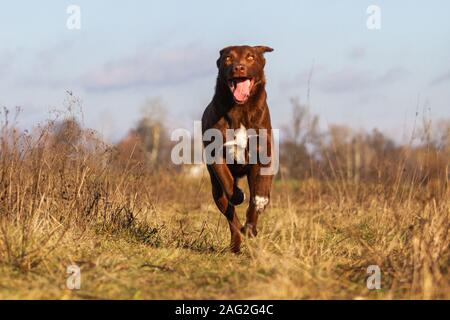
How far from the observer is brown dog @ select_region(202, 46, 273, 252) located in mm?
6777

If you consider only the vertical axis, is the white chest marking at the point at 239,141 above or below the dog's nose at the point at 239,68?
below

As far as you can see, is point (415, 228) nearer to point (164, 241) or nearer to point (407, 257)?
point (407, 257)

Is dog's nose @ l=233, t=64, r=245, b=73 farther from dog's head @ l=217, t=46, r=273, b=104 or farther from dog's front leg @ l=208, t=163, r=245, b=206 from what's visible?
dog's front leg @ l=208, t=163, r=245, b=206

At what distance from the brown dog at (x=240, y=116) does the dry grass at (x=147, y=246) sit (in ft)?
1.11

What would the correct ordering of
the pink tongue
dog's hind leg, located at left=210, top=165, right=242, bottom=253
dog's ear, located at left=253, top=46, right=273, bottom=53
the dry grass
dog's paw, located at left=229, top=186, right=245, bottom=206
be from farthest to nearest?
1. dog's ear, located at left=253, top=46, right=273, bottom=53
2. the pink tongue
3. dog's paw, located at left=229, top=186, right=245, bottom=206
4. dog's hind leg, located at left=210, top=165, right=242, bottom=253
5. the dry grass

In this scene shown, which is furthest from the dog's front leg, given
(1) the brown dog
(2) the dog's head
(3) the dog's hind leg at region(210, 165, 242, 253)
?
(2) the dog's head

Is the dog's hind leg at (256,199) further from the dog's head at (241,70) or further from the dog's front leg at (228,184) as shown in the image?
the dog's head at (241,70)

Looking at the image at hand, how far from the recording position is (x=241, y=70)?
22.3ft

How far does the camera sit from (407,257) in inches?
194

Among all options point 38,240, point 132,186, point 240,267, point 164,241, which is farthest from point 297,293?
point 132,186

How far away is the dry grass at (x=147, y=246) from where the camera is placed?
14.8ft

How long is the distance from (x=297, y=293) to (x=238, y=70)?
3.01 metres

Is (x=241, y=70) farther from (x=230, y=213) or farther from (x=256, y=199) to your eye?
(x=230, y=213)

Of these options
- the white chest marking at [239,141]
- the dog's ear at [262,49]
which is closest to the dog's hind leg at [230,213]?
the white chest marking at [239,141]
